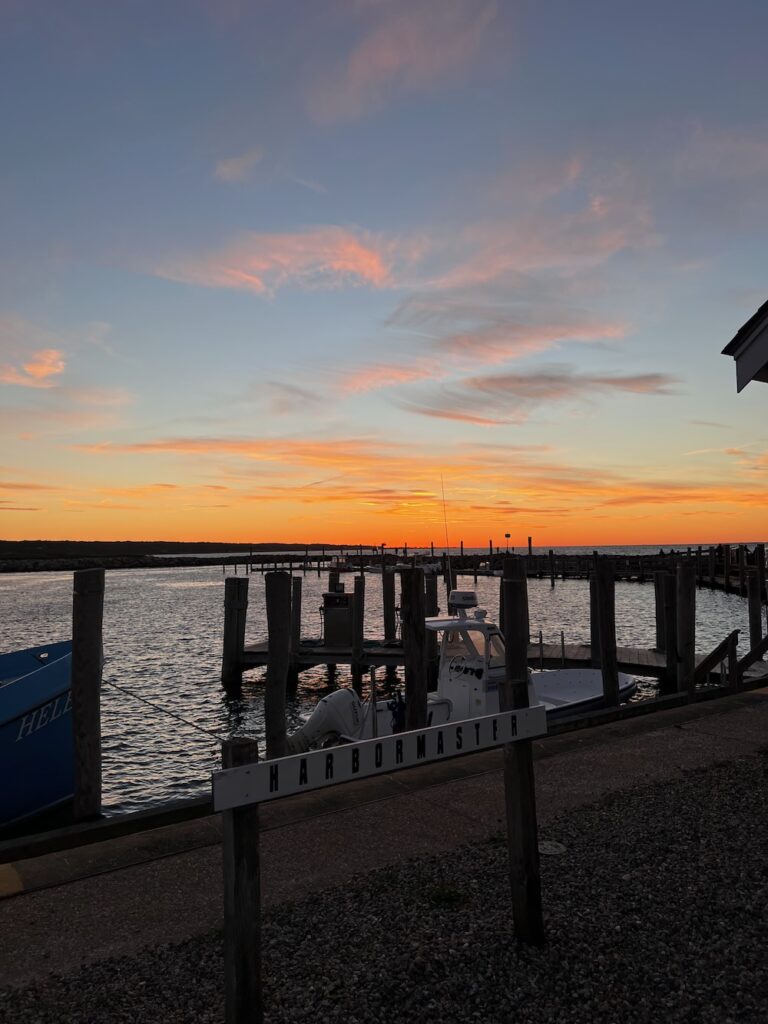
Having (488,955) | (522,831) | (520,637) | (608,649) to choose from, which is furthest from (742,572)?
(488,955)

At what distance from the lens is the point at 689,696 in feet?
38.5

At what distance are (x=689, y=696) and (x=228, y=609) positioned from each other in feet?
42.8

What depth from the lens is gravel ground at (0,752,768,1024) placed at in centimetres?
357

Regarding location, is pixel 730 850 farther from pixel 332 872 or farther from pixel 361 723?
pixel 361 723

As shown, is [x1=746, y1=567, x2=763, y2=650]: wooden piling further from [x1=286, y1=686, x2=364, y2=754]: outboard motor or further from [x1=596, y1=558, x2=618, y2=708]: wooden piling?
[x1=286, y1=686, x2=364, y2=754]: outboard motor

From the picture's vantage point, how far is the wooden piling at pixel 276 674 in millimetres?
12864

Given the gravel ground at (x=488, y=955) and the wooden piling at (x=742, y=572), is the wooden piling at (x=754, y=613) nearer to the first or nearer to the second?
the gravel ground at (x=488, y=955)

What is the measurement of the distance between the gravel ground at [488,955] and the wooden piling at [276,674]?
797 cm

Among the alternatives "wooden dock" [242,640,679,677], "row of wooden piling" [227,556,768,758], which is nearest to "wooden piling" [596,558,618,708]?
"row of wooden piling" [227,556,768,758]

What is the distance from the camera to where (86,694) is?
764cm

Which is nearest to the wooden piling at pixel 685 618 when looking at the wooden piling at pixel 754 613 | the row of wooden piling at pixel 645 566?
the wooden piling at pixel 754 613

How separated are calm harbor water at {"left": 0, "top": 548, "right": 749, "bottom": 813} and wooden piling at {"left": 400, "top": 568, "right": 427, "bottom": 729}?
3.29 metres

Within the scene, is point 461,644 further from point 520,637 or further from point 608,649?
point 520,637

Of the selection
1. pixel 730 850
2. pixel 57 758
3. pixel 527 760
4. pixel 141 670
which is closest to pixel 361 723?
pixel 57 758
